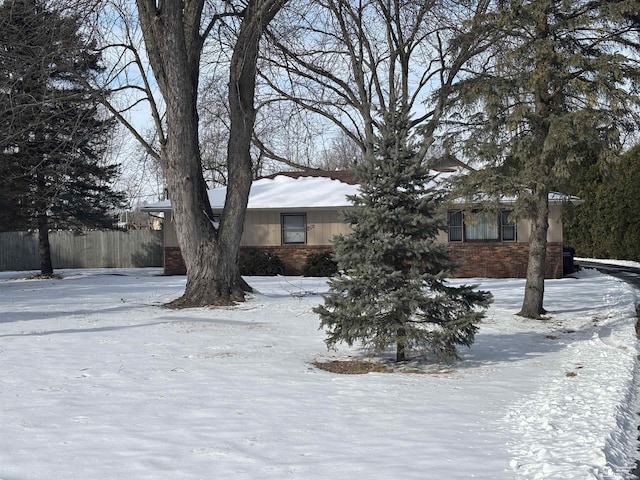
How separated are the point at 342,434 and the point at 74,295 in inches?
596

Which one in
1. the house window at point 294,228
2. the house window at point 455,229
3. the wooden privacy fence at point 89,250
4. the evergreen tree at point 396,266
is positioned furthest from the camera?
the wooden privacy fence at point 89,250

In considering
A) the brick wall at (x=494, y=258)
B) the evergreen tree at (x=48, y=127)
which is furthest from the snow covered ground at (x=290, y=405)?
the brick wall at (x=494, y=258)

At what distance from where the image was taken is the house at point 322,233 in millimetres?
27344

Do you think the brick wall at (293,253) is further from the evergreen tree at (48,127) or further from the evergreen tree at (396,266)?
the evergreen tree at (396,266)

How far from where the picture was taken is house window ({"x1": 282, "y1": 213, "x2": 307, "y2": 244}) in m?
28.7

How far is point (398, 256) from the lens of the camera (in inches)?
393

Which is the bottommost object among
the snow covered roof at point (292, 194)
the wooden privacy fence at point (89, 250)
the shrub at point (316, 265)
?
the shrub at point (316, 265)

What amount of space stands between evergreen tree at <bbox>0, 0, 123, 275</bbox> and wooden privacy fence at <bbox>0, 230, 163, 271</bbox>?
5252mm

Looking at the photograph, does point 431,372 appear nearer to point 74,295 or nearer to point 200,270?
point 200,270

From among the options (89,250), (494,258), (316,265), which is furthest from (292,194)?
(89,250)

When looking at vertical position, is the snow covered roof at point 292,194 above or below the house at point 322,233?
above

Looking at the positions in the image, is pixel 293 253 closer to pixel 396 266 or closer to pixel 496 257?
pixel 496 257

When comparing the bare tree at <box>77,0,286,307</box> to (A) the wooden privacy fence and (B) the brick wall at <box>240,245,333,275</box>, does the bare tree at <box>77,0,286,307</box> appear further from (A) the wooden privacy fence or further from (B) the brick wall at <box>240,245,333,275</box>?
(A) the wooden privacy fence

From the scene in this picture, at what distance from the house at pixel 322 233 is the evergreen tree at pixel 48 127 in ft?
10.8
